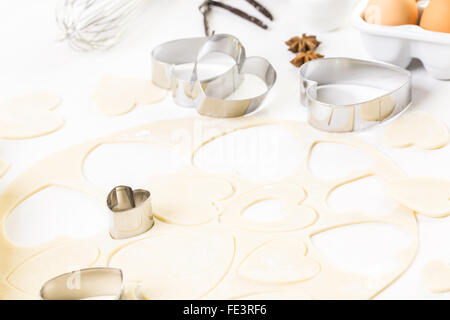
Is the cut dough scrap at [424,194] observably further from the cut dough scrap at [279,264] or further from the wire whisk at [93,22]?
the wire whisk at [93,22]

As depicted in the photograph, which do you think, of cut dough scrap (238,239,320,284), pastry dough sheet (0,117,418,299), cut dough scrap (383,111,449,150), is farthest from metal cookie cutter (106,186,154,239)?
cut dough scrap (383,111,449,150)

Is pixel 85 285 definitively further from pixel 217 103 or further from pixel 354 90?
pixel 354 90

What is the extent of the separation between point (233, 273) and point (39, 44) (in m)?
0.82

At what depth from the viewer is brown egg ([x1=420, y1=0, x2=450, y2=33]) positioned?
39.8 inches

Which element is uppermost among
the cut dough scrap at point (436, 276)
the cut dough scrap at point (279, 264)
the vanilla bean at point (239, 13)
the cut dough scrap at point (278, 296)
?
the vanilla bean at point (239, 13)

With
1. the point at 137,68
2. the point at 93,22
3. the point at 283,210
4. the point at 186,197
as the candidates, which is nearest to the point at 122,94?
the point at 137,68

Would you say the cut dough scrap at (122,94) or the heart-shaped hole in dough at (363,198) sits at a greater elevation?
the cut dough scrap at (122,94)

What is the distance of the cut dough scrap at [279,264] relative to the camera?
69 centimetres

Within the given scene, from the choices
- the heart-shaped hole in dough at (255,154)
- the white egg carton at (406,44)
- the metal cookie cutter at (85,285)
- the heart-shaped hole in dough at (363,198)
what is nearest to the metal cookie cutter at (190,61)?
the heart-shaped hole in dough at (255,154)

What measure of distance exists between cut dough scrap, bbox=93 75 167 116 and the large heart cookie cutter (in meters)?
0.03

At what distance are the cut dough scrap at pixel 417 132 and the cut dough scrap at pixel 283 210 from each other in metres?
0.21

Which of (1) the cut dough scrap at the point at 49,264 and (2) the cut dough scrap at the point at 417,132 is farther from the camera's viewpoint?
(2) the cut dough scrap at the point at 417,132

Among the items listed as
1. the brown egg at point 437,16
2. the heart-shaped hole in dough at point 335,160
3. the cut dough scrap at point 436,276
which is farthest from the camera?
the brown egg at point 437,16

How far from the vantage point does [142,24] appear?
4.42 ft
